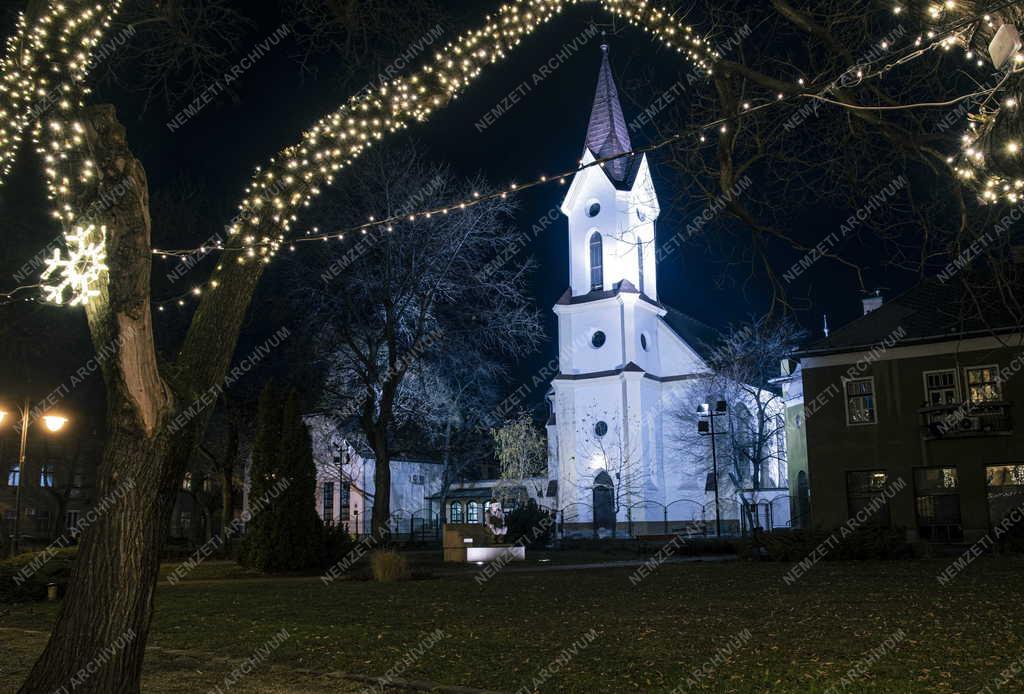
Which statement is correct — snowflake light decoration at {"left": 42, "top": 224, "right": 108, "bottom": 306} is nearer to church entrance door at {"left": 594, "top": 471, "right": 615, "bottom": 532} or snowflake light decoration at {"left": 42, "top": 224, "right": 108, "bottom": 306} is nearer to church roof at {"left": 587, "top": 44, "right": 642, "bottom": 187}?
church entrance door at {"left": 594, "top": 471, "right": 615, "bottom": 532}

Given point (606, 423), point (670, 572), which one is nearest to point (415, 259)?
point (670, 572)

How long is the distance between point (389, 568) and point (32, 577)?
647cm

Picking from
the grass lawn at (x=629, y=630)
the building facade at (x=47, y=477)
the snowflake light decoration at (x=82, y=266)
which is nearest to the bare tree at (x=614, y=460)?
the building facade at (x=47, y=477)

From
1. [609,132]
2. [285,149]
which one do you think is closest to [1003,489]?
[285,149]

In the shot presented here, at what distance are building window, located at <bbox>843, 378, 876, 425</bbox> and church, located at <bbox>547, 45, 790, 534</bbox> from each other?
1659 centimetres

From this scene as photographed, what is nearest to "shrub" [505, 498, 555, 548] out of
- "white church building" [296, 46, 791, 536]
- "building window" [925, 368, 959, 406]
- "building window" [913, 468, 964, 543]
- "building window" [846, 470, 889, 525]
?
"building window" [846, 470, 889, 525]

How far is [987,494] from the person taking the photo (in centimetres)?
2742

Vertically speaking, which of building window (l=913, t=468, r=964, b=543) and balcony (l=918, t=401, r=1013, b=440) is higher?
balcony (l=918, t=401, r=1013, b=440)

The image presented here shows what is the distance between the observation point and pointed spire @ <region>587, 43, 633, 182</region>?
52312mm

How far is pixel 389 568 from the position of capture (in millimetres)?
17297

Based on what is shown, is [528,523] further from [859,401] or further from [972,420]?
[972,420]

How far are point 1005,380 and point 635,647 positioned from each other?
24.4 meters

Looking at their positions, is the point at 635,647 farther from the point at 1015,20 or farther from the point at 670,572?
the point at 670,572

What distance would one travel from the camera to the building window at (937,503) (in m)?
28.0
